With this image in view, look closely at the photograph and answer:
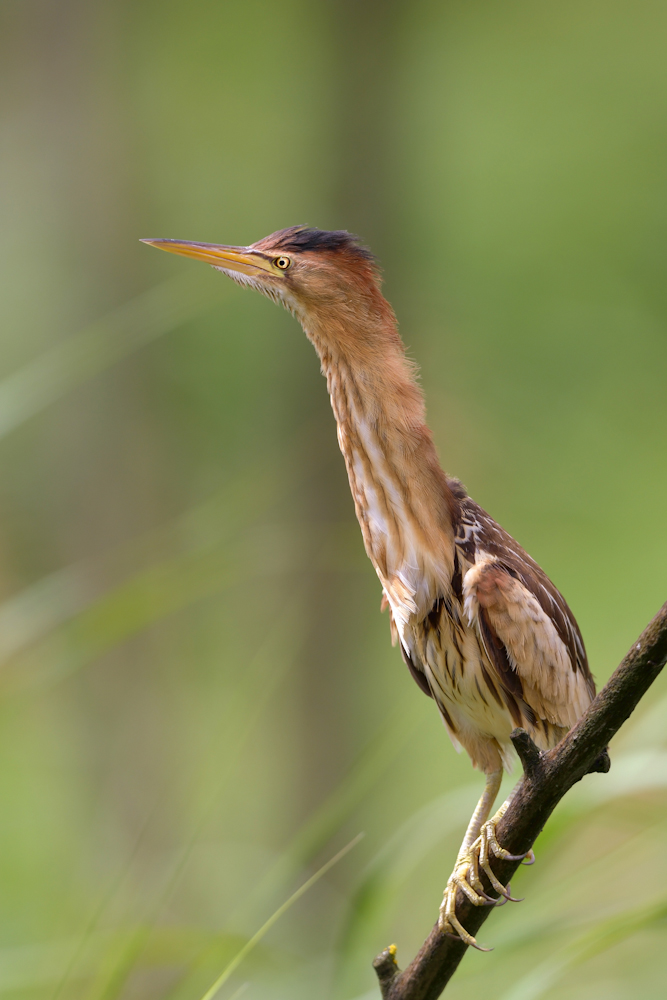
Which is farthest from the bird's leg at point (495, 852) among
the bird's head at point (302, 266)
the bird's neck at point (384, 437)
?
the bird's head at point (302, 266)

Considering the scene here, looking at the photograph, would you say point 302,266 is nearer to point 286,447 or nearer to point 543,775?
point 543,775

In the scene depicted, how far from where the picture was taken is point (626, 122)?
310 cm

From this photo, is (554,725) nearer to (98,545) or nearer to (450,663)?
(450,663)

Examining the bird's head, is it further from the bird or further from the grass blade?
the grass blade

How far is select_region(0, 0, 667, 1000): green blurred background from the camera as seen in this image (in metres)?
0.76

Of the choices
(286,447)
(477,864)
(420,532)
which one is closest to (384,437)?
(420,532)

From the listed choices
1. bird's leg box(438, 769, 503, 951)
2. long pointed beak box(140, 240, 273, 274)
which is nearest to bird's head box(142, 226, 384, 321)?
long pointed beak box(140, 240, 273, 274)

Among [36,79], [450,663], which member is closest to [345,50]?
[36,79]

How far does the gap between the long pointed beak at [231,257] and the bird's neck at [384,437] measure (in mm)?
56

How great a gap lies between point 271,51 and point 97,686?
220cm

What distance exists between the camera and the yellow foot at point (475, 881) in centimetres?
55

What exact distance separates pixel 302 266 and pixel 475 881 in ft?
1.44

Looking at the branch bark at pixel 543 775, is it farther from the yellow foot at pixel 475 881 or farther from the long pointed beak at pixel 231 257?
the long pointed beak at pixel 231 257

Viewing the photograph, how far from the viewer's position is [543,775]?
475 millimetres
